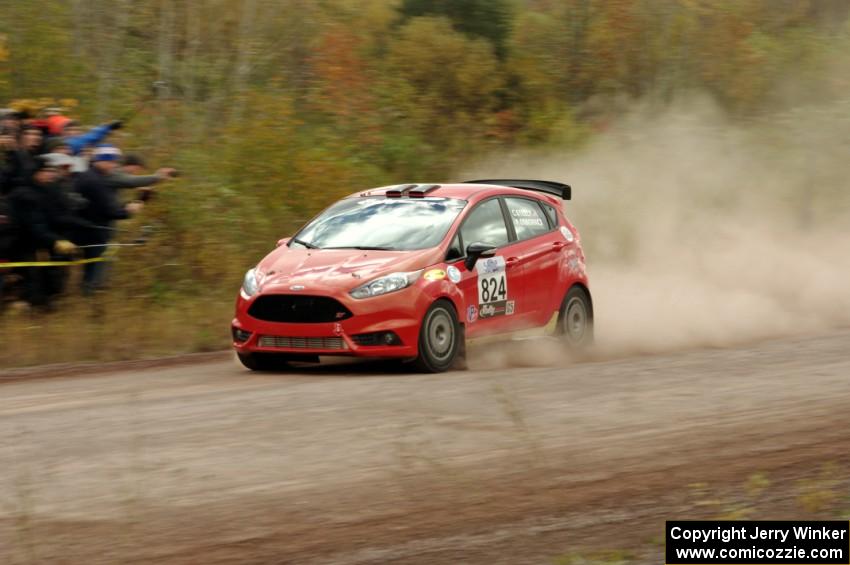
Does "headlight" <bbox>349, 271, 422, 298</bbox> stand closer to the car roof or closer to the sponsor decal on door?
the sponsor decal on door

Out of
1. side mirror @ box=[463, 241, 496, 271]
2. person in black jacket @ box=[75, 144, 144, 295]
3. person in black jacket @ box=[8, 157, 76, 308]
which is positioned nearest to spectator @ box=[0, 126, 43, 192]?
person in black jacket @ box=[8, 157, 76, 308]

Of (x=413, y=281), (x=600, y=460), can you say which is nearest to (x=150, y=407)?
(x=413, y=281)

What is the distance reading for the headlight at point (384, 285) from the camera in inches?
444

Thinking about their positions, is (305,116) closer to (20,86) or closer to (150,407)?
(20,86)

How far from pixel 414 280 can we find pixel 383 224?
1.11 m

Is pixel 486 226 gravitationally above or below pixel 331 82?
below

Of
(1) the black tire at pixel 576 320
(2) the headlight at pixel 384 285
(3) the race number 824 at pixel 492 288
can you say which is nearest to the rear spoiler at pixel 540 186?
(1) the black tire at pixel 576 320

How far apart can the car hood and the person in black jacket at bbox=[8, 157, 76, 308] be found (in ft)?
11.2

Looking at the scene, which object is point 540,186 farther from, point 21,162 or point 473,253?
point 21,162

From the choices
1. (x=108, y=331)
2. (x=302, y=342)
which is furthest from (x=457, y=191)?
(x=108, y=331)

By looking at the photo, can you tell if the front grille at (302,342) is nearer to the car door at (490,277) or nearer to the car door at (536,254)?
Result: the car door at (490,277)

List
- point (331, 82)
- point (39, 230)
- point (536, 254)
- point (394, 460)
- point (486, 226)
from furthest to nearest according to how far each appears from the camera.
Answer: point (331, 82)
point (39, 230)
point (536, 254)
point (486, 226)
point (394, 460)

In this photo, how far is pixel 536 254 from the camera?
13133 mm

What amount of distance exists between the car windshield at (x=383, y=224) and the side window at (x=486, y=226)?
168 millimetres
